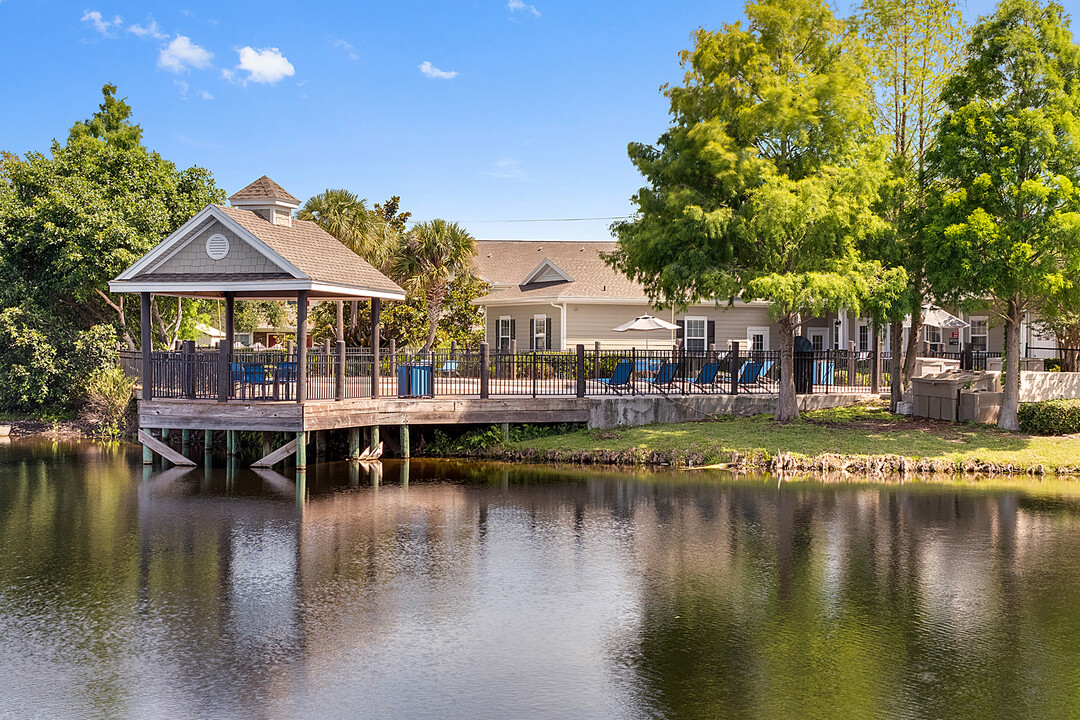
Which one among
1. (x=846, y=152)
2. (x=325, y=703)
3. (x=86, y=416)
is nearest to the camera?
(x=325, y=703)

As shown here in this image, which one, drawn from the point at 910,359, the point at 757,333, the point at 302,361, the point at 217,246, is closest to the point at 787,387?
the point at 910,359

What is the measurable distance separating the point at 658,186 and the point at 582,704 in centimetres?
1847

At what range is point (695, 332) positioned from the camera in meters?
37.6

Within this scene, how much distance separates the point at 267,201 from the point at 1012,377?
18844 mm

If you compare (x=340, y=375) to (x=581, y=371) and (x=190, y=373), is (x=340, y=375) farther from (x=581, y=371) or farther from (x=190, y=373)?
(x=581, y=371)

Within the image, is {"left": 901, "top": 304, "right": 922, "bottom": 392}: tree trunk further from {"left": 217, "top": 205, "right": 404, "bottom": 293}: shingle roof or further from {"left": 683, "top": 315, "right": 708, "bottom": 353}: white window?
{"left": 217, "top": 205, "right": 404, "bottom": 293}: shingle roof

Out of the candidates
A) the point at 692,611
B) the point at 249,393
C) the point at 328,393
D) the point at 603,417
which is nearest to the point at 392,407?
the point at 328,393

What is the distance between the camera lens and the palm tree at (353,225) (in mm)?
33750

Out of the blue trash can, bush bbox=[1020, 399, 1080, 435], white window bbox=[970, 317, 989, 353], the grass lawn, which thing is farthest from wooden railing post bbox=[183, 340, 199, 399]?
Answer: white window bbox=[970, 317, 989, 353]

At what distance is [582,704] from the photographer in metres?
7.72

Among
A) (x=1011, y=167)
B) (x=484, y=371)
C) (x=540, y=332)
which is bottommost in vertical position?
(x=484, y=371)

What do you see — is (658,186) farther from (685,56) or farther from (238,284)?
(238,284)

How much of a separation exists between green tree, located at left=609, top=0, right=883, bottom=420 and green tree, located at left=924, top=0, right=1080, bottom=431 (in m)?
1.74

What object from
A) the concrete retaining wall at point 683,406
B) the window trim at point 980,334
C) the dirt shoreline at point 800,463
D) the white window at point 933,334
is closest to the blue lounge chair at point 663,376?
the concrete retaining wall at point 683,406
